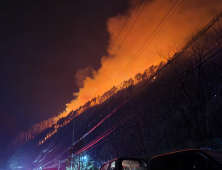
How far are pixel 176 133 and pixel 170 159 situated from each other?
19.2 m

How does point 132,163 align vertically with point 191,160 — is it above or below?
below

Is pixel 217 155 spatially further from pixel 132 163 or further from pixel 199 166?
pixel 132 163

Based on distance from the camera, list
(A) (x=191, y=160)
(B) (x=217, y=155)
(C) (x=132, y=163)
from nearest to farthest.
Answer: (B) (x=217, y=155) < (A) (x=191, y=160) < (C) (x=132, y=163)

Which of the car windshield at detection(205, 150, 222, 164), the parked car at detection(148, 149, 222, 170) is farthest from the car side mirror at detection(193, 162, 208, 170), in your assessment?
the car windshield at detection(205, 150, 222, 164)

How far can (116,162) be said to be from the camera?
7.55 m

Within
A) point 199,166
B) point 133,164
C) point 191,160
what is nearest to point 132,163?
point 133,164

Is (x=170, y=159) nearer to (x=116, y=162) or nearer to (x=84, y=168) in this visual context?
(x=116, y=162)

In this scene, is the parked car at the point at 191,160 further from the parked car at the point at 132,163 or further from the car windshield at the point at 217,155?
the parked car at the point at 132,163

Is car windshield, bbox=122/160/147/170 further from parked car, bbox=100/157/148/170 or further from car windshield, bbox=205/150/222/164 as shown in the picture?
car windshield, bbox=205/150/222/164

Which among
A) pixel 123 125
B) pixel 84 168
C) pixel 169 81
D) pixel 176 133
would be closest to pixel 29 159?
pixel 84 168

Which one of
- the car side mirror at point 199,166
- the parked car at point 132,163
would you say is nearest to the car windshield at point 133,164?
the parked car at point 132,163

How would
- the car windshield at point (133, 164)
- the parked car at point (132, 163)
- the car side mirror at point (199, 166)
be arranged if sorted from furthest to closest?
the car windshield at point (133, 164) < the parked car at point (132, 163) < the car side mirror at point (199, 166)

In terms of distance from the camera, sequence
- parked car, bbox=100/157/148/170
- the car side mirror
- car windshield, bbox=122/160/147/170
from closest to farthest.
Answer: the car side mirror
parked car, bbox=100/157/148/170
car windshield, bbox=122/160/147/170

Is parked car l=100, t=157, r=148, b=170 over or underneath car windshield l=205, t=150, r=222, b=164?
underneath
